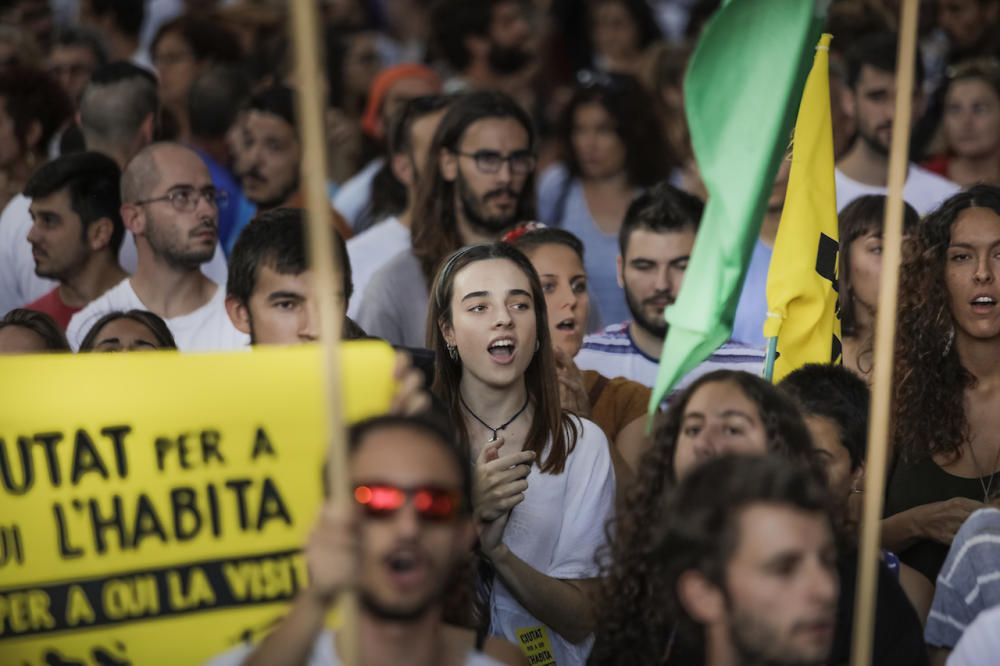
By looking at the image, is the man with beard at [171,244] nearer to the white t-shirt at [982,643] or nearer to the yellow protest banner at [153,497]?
the yellow protest banner at [153,497]

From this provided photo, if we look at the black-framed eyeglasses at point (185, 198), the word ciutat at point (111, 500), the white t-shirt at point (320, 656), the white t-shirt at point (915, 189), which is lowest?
the white t-shirt at point (320, 656)

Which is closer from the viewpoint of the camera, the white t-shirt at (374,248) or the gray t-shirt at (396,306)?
the gray t-shirt at (396,306)

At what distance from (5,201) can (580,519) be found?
3.83 metres

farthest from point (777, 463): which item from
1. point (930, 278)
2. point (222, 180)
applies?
point (222, 180)

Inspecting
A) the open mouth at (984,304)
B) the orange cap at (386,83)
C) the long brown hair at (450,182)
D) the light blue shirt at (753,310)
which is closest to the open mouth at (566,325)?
the light blue shirt at (753,310)

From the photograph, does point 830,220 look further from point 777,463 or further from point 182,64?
point 182,64

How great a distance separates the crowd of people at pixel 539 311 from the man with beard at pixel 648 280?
1 cm

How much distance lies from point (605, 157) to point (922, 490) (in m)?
3.22

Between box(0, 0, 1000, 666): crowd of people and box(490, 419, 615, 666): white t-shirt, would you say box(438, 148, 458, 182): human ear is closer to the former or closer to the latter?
box(0, 0, 1000, 666): crowd of people

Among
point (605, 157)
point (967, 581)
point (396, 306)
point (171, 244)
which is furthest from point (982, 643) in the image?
point (605, 157)

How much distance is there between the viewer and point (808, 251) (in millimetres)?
4934

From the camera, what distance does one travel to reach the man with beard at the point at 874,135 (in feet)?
23.9

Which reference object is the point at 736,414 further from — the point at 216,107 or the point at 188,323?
the point at 216,107

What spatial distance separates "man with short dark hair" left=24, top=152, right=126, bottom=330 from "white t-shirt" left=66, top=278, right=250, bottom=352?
233 millimetres
